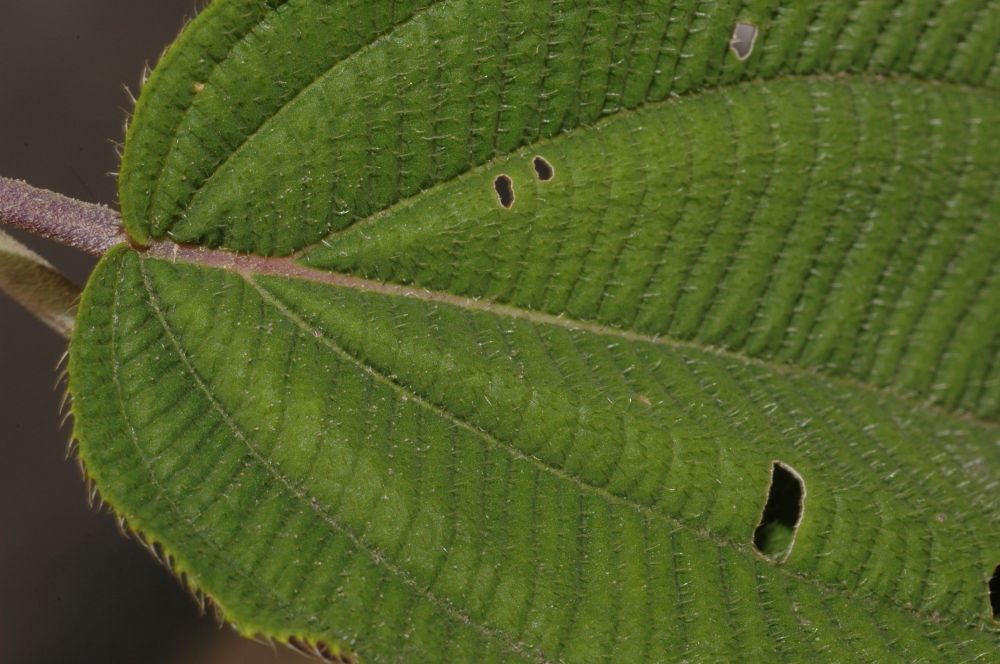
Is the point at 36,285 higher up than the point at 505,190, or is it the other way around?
the point at 505,190

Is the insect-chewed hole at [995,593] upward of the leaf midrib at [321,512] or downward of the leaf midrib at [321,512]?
downward

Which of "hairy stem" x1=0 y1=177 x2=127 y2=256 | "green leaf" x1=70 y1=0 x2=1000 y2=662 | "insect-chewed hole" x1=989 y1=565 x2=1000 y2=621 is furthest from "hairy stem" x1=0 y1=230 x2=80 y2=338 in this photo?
"insect-chewed hole" x1=989 y1=565 x2=1000 y2=621

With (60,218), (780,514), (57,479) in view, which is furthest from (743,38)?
(57,479)

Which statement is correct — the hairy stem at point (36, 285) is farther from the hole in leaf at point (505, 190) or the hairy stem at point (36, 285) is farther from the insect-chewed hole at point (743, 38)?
the insect-chewed hole at point (743, 38)

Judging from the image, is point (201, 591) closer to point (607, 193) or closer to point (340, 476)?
point (340, 476)

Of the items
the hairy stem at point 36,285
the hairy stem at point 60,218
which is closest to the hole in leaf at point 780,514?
the hairy stem at point 60,218

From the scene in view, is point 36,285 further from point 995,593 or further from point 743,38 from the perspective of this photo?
point 995,593

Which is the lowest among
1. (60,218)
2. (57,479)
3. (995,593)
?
(57,479)
